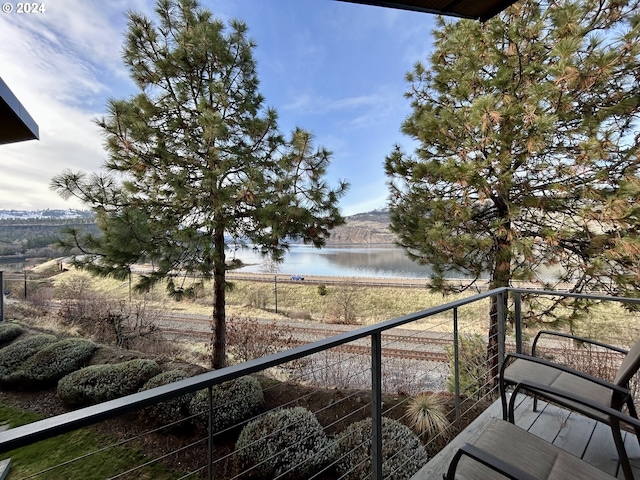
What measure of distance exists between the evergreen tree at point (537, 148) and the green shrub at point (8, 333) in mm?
8424

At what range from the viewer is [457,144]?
480cm

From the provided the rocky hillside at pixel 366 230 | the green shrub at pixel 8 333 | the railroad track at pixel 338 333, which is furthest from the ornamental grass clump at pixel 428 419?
the green shrub at pixel 8 333

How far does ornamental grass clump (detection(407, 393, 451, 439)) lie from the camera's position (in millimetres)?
3479

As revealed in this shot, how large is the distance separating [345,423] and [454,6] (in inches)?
165

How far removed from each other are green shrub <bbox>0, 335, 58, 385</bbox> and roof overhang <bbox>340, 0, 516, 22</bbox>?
7.20 m

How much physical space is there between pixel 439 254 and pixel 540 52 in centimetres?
306

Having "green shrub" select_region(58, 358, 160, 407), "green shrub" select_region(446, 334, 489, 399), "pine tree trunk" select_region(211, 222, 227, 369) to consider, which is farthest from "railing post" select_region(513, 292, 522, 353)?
"green shrub" select_region(58, 358, 160, 407)

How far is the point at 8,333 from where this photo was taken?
6.59m

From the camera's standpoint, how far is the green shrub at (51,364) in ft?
16.4

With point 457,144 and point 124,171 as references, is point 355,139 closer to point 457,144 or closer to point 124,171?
point 457,144

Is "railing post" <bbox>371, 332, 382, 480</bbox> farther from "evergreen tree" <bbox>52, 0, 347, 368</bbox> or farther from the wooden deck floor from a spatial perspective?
"evergreen tree" <bbox>52, 0, 347, 368</bbox>

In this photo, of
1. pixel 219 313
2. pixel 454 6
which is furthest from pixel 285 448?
pixel 454 6

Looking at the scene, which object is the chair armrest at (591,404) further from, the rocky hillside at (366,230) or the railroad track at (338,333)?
the railroad track at (338,333)

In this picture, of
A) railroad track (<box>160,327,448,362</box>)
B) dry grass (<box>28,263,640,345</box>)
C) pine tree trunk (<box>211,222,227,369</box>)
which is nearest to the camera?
pine tree trunk (<box>211,222,227,369</box>)
